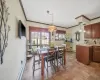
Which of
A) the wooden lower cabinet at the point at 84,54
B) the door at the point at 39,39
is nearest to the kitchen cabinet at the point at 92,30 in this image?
the wooden lower cabinet at the point at 84,54

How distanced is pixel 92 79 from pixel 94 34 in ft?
10.1

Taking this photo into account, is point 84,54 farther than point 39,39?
No

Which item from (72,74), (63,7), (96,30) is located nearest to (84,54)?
(72,74)

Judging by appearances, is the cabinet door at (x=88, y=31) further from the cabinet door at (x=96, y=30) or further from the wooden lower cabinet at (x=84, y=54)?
the wooden lower cabinet at (x=84, y=54)

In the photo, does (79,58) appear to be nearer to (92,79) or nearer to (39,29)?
(92,79)

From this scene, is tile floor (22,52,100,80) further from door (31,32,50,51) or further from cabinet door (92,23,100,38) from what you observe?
door (31,32,50,51)

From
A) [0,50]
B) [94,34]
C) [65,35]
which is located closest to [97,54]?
[94,34]

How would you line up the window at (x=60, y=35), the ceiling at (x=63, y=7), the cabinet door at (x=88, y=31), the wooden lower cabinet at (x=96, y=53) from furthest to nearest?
the window at (x=60, y=35) < the cabinet door at (x=88, y=31) < the wooden lower cabinet at (x=96, y=53) < the ceiling at (x=63, y=7)

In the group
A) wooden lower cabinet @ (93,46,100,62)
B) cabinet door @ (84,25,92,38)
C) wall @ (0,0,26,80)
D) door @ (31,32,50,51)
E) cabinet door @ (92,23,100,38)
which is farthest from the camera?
door @ (31,32,50,51)

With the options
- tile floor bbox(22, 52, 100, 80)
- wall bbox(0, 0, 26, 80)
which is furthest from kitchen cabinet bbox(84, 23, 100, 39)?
wall bbox(0, 0, 26, 80)

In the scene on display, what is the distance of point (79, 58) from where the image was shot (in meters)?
4.01

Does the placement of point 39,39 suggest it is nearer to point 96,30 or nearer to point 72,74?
point 72,74

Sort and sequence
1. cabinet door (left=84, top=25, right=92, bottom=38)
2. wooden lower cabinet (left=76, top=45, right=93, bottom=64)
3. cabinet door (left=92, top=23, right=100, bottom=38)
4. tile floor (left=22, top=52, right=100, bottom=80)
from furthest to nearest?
cabinet door (left=84, top=25, right=92, bottom=38) < cabinet door (left=92, top=23, right=100, bottom=38) < wooden lower cabinet (left=76, top=45, right=93, bottom=64) < tile floor (left=22, top=52, right=100, bottom=80)

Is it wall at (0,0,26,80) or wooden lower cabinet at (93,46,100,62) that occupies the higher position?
wall at (0,0,26,80)
